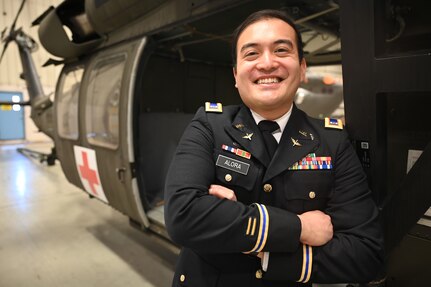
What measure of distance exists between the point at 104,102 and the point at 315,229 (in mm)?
2276

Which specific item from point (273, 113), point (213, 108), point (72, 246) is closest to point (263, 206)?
point (273, 113)

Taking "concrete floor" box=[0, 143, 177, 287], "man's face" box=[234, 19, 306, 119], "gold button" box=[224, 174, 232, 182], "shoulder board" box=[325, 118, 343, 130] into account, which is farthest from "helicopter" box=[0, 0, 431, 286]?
"gold button" box=[224, 174, 232, 182]

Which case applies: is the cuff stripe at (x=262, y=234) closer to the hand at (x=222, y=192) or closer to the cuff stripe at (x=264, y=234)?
the cuff stripe at (x=264, y=234)

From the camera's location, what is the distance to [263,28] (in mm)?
995

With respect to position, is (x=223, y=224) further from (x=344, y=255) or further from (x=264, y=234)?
(x=344, y=255)

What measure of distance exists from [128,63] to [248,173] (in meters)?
1.77

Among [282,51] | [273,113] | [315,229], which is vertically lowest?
[315,229]

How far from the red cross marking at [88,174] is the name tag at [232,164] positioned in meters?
2.18

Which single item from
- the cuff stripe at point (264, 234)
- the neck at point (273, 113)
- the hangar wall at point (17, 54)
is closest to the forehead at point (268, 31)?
the neck at point (273, 113)

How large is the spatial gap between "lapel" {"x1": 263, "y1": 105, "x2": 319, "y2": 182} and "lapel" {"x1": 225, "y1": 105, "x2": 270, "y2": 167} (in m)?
0.04

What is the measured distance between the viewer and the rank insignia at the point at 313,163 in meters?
0.99

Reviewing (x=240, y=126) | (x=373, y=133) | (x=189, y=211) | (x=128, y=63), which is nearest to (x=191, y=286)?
(x=189, y=211)

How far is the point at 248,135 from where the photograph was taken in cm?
104

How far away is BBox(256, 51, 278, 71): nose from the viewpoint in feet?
3.20
